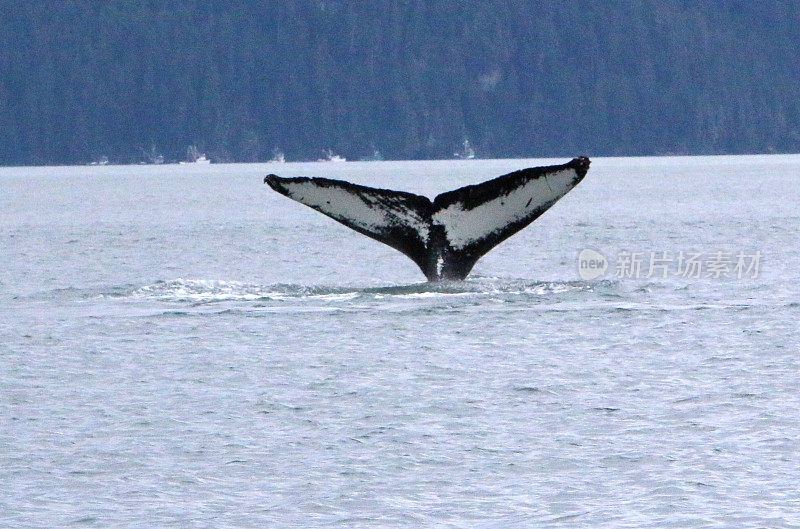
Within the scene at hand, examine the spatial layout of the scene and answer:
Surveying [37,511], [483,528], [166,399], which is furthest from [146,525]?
[166,399]

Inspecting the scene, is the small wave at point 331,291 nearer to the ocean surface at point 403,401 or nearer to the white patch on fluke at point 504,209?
the ocean surface at point 403,401

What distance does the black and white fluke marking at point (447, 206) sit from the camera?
1595 cm

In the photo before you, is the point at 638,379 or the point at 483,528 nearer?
the point at 483,528

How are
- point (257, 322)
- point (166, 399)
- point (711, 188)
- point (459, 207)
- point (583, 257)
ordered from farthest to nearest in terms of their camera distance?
point (711, 188) < point (583, 257) < point (257, 322) < point (459, 207) < point (166, 399)

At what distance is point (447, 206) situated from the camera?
53.9 ft

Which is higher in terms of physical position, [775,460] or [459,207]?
[459,207]

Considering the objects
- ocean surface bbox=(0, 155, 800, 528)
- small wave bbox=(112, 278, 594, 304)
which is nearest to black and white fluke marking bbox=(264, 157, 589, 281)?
ocean surface bbox=(0, 155, 800, 528)

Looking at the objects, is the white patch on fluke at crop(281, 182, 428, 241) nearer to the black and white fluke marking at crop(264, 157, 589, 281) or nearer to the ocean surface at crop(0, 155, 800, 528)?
the black and white fluke marking at crop(264, 157, 589, 281)

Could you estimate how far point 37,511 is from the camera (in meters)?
9.59

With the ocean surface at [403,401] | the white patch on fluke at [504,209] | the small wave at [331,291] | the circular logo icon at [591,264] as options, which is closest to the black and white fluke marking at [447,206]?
the white patch on fluke at [504,209]

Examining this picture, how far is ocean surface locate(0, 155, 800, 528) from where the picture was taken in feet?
31.9

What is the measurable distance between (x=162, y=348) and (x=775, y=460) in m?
7.99

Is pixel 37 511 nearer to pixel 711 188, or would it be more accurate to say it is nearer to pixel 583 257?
pixel 583 257

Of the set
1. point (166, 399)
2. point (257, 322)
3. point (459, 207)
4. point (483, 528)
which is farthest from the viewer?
point (257, 322)
